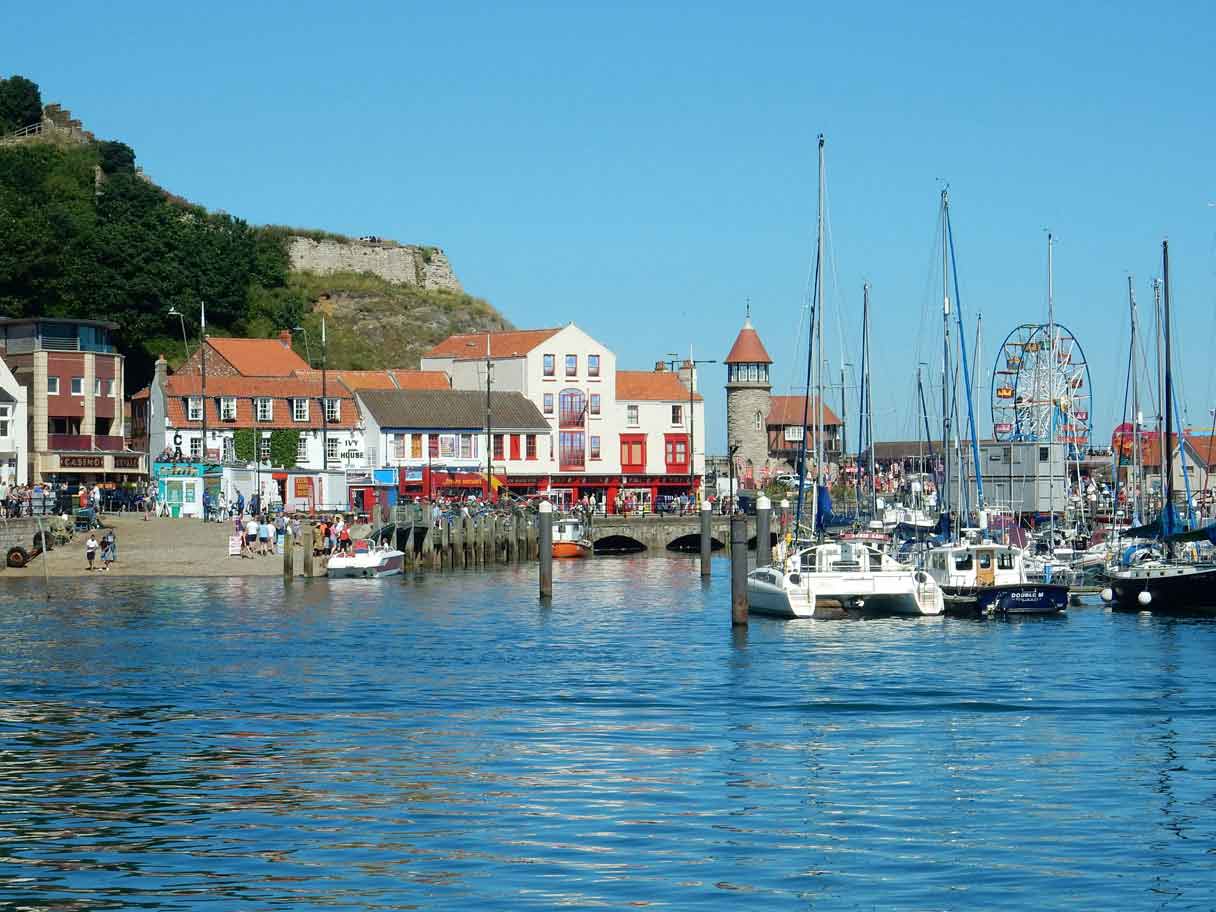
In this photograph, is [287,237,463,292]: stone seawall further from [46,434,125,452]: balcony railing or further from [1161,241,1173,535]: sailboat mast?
[1161,241,1173,535]: sailboat mast

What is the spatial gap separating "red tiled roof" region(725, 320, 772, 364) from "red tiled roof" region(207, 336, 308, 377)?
34281mm

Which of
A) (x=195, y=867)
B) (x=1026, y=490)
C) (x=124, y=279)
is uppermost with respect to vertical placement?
(x=124, y=279)

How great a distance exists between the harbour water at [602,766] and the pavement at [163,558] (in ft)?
63.3

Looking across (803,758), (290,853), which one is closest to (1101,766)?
(803,758)

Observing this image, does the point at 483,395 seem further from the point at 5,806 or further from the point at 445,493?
the point at 5,806

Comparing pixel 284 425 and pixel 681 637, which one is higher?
pixel 284 425

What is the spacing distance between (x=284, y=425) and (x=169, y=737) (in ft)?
247

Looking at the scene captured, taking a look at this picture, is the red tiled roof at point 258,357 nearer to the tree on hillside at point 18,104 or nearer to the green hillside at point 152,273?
the green hillside at point 152,273

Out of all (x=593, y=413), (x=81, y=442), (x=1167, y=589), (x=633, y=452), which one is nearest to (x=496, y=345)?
(x=593, y=413)

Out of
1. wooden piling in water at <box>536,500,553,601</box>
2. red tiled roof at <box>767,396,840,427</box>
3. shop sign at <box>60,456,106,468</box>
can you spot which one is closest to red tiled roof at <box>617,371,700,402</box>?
shop sign at <box>60,456,106,468</box>

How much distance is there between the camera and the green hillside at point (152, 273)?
116m

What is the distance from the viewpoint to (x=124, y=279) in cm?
11869

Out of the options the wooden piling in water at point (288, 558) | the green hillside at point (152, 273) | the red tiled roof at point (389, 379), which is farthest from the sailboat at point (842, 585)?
the green hillside at point (152, 273)

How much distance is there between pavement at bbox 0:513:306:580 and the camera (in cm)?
7038
